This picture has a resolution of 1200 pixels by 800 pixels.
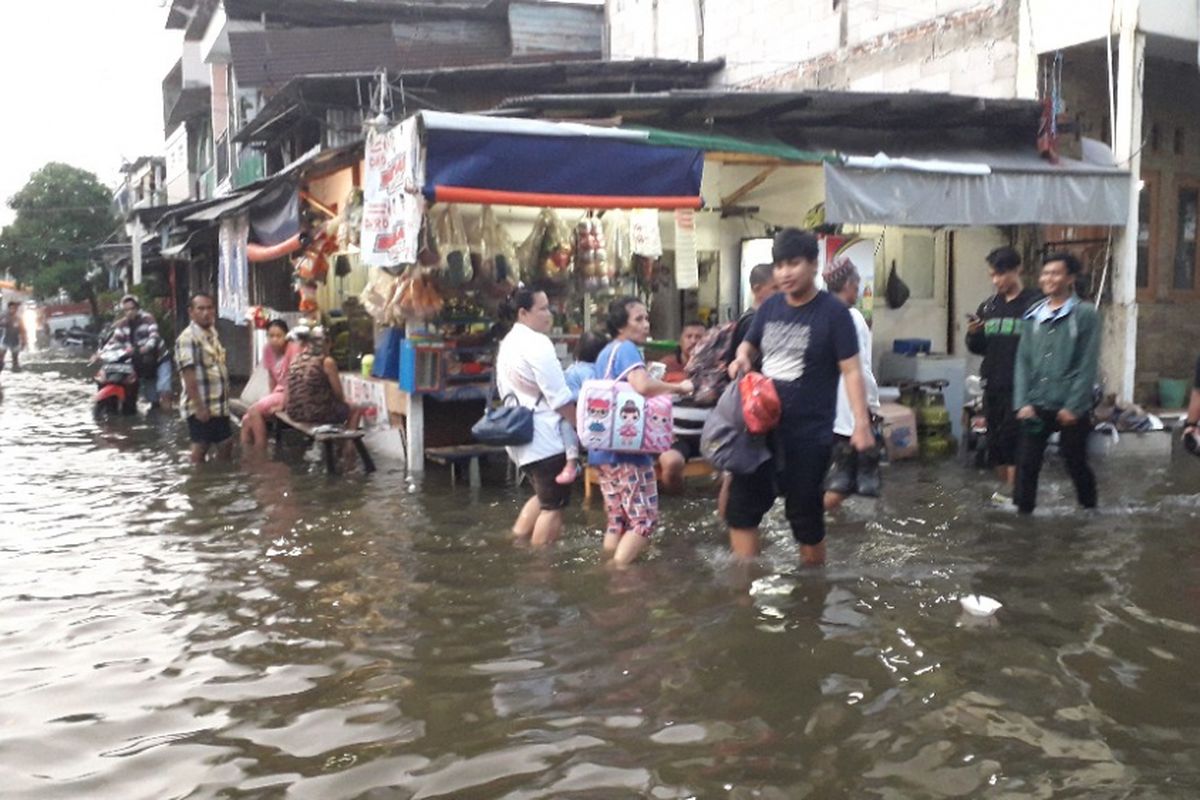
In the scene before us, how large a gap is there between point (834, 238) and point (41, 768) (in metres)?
9.02

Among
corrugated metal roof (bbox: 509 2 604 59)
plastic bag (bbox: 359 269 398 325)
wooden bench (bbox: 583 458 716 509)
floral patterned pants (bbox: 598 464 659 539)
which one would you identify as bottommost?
wooden bench (bbox: 583 458 716 509)

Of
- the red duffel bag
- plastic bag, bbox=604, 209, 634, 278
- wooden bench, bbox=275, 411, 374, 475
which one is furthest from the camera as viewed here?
plastic bag, bbox=604, 209, 634, 278

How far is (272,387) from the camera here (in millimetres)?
13102

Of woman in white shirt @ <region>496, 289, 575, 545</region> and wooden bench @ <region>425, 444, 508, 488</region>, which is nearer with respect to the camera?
woman in white shirt @ <region>496, 289, 575, 545</region>

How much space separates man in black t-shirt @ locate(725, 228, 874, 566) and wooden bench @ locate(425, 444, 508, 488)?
419 centimetres

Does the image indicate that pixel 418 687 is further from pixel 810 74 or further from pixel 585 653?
pixel 810 74

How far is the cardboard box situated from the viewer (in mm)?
10914

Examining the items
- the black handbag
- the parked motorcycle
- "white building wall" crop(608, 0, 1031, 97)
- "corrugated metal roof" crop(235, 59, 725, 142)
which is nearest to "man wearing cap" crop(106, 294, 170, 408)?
"corrugated metal roof" crop(235, 59, 725, 142)

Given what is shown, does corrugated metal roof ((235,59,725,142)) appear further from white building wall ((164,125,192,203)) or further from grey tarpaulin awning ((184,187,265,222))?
white building wall ((164,125,192,203))

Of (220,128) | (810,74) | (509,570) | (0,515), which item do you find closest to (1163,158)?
(810,74)

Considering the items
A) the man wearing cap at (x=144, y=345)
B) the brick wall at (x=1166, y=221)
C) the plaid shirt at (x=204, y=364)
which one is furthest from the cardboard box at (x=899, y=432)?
the man wearing cap at (x=144, y=345)

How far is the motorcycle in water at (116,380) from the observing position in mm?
15438

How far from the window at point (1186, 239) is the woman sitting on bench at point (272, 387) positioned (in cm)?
1087

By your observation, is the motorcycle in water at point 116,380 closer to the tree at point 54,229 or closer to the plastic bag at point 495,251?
the plastic bag at point 495,251
